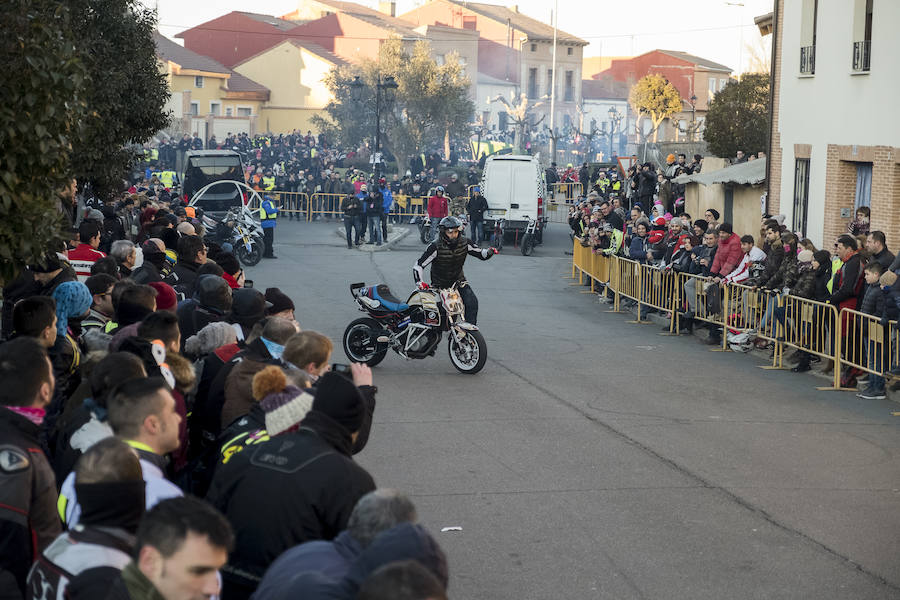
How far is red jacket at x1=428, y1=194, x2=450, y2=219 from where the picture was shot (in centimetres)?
3383

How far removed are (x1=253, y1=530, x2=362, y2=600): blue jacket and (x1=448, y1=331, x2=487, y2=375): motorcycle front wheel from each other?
1042cm

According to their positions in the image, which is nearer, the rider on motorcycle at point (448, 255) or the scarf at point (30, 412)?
the scarf at point (30, 412)

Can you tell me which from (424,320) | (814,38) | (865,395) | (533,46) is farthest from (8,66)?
(533,46)

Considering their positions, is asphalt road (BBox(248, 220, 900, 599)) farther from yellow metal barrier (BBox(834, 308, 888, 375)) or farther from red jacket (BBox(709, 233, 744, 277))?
red jacket (BBox(709, 233, 744, 277))

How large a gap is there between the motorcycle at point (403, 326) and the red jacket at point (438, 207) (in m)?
19.5

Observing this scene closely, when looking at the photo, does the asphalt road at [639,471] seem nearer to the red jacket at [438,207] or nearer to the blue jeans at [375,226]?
the blue jeans at [375,226]

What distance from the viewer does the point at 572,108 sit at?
12069 centimetres

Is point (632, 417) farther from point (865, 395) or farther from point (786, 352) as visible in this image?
point (786, 352)

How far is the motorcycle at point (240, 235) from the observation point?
26766 millimetres

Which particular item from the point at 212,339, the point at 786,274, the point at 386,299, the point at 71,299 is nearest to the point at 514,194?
the point at 786,274

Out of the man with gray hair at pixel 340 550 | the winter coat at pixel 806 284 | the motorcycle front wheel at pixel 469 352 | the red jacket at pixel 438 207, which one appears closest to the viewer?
the man with gray hair at pixel 340 550

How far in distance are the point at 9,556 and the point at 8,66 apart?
3496 mm

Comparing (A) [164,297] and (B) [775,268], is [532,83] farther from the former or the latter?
(A) [164,297]

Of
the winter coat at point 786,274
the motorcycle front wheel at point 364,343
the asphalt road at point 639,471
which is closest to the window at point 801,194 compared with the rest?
the asphalt road at point 639,471
